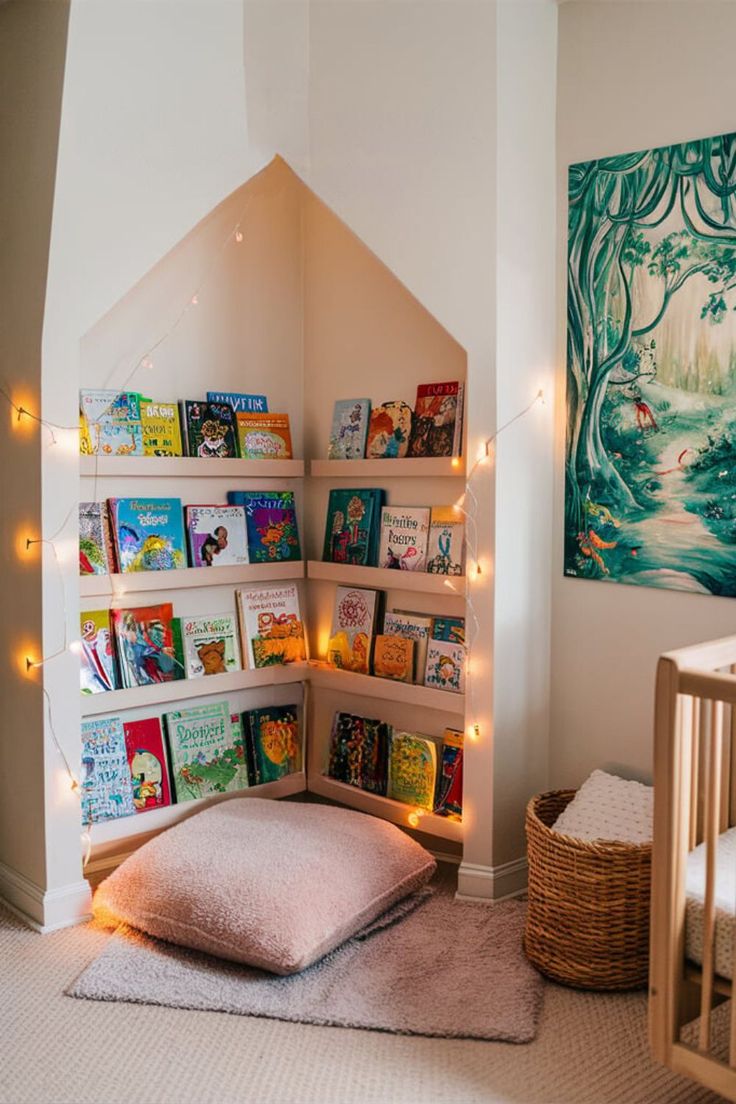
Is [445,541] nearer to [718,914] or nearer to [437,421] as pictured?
[437,421]

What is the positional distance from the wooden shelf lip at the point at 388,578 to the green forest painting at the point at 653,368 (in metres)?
0.34

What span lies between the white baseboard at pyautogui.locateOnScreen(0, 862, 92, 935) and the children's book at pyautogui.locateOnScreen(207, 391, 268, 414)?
1.42 metres

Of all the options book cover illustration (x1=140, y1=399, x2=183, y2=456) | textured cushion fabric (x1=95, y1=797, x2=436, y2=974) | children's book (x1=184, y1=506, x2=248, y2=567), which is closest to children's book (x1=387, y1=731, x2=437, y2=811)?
textured cushion fabric (x1=95, y1=797, x2=436, y2=974)

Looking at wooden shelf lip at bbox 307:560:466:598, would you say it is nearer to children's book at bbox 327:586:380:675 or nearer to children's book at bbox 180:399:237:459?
children's book at bbox 327:586:380:675

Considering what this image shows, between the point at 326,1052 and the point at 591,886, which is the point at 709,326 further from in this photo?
the point at 326,1052

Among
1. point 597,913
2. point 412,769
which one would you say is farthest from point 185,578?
point 597,913

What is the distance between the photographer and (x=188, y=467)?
2.96m

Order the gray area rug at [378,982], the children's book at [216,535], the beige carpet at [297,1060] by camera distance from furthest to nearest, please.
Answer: the children's book at [216,535]
the gray area rug at [378,982]
the beige carpet at [297,1060]

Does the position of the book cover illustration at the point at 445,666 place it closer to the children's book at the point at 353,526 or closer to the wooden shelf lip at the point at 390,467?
the children's book at the point at 353,526

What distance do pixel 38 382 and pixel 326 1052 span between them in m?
1.62

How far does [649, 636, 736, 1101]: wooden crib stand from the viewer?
1736 mm

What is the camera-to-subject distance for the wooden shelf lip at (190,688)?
278cm

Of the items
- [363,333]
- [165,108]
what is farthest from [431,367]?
[165,108]

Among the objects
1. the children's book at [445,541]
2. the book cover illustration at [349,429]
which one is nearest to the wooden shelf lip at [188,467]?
the book cover illustration at [349,429]
